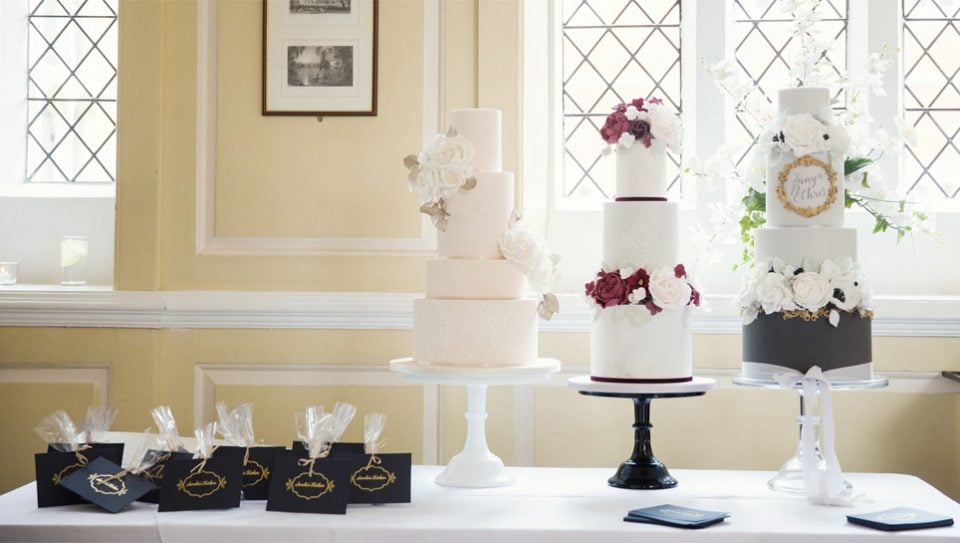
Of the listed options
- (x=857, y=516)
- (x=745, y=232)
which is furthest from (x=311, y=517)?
(x=745, y=232)

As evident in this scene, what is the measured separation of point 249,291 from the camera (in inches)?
131

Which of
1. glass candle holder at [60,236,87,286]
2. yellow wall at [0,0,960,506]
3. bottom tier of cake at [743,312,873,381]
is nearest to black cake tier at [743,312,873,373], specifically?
bottom tier of cake at [743,312,873,381]

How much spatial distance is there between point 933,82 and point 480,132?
75.1 inches

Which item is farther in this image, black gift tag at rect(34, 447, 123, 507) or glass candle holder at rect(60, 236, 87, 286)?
glass candle holder at rect(60, 236, 87, 286)

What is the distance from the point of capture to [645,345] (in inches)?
98.5

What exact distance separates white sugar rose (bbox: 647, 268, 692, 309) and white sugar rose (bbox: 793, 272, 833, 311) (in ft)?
0.86

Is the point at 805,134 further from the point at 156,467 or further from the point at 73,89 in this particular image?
the point at 73,89

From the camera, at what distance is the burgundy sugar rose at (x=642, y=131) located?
2525 millimetres

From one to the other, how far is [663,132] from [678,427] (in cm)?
114

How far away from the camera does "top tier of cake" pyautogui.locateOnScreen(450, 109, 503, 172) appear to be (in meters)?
2.58

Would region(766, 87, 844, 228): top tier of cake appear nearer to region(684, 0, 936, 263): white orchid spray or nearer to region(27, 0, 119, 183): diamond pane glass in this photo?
region(684, 0, 936, 263): white orchid spray

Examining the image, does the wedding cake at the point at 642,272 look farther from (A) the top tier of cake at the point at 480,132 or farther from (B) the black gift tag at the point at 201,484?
(B) the black gift tag at the point at 201,484

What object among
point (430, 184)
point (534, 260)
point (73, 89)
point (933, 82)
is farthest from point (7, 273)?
point (933, 82)

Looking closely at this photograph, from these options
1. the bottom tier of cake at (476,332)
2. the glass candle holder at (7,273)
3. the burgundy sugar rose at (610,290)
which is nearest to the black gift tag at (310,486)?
the bottom tier of cake at (476,332)
